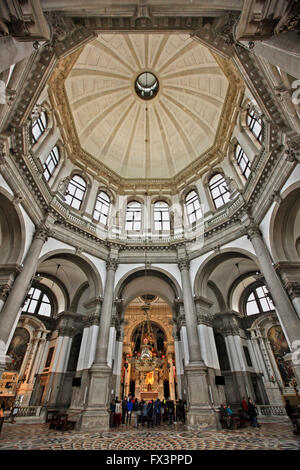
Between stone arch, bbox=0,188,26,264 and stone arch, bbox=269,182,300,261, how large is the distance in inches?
463

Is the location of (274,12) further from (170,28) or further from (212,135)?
(212,135)

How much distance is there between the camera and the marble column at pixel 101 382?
959cm

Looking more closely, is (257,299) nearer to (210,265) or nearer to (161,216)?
(210,265)

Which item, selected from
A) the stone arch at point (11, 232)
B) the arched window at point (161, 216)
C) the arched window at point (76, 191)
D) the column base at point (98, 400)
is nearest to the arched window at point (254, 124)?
the arched window at point (161, 216)

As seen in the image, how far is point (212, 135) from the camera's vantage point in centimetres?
1805

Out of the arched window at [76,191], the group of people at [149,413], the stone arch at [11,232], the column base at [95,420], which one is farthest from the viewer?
the arched window at [76,191]

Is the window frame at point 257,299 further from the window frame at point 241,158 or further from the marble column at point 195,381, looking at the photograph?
the window frame at point 241,158

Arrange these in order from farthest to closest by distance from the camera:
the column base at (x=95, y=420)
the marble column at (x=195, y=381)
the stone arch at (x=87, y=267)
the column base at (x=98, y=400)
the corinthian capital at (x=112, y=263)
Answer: the corinthian capital at (x=112, y=263)
the stone arch at (x=87, y=267)
the marble column at (x=195, y=381)
the column base at (x=98, y=400)
the column base at (x=95, y=420)

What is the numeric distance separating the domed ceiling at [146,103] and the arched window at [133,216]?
3167mm

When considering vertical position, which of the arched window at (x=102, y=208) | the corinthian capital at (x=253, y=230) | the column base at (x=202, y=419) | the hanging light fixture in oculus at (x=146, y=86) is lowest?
the column base at (x=202, y=419)

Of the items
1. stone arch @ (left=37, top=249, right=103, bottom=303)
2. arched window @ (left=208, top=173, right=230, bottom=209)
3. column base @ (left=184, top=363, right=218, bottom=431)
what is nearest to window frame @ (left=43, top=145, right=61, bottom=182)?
stone arch @ (left=37, top=249, right=103, bottom=303)

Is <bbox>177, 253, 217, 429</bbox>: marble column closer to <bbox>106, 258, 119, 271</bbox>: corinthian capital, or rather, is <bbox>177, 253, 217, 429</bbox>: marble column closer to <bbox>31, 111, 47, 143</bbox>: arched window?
<bbox>106, 258, 119, 271</bbox>: corinthian capital

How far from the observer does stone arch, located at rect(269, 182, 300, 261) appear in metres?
9.67
